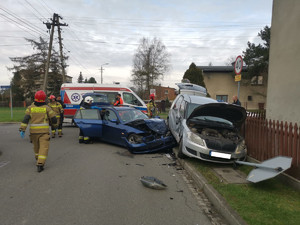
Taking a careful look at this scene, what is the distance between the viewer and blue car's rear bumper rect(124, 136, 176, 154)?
7478 millimetres

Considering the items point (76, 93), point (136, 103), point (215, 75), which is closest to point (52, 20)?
point (76, 93)

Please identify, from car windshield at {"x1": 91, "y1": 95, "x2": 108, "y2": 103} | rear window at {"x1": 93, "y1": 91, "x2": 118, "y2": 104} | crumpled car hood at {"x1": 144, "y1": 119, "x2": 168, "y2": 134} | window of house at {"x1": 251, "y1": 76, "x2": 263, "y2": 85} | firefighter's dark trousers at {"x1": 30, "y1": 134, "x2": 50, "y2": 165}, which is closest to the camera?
firefighter's dark trousers at {"x1": 30, "y1": 134, "x2": 50, "y2": 165}

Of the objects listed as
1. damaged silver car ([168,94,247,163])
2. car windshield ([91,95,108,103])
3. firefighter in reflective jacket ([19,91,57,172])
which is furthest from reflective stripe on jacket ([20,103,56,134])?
car windshield ([91,95,108,103])

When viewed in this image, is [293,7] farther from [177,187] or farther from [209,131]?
[177,187]

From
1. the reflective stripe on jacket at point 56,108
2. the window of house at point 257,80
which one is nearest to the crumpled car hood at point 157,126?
the reflective stripe on jacket at point 56,108

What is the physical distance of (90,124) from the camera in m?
8.66

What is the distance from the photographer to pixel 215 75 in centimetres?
3170

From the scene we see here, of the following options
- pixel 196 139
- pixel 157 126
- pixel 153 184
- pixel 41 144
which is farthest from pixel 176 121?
pixel 41 144

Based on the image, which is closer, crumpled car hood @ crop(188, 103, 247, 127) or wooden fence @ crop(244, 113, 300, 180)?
wooden fence @ crop(244, 113, 300, 180)

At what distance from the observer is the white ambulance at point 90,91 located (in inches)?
569

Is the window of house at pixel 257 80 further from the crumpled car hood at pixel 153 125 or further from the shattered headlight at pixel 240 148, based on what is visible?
the shattered headlight at pixel 240 148

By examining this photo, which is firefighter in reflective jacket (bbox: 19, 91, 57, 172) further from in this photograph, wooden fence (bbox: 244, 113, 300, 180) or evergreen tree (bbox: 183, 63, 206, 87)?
evergreen tree (bbox: 183, 63, 206, 87)

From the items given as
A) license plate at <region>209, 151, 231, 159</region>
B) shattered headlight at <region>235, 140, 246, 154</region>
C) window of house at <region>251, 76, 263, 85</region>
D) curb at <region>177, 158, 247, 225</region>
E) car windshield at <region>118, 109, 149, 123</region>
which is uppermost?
window of house at <region>251, 76, 263, 85</region>

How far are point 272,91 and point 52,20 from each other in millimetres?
22769
